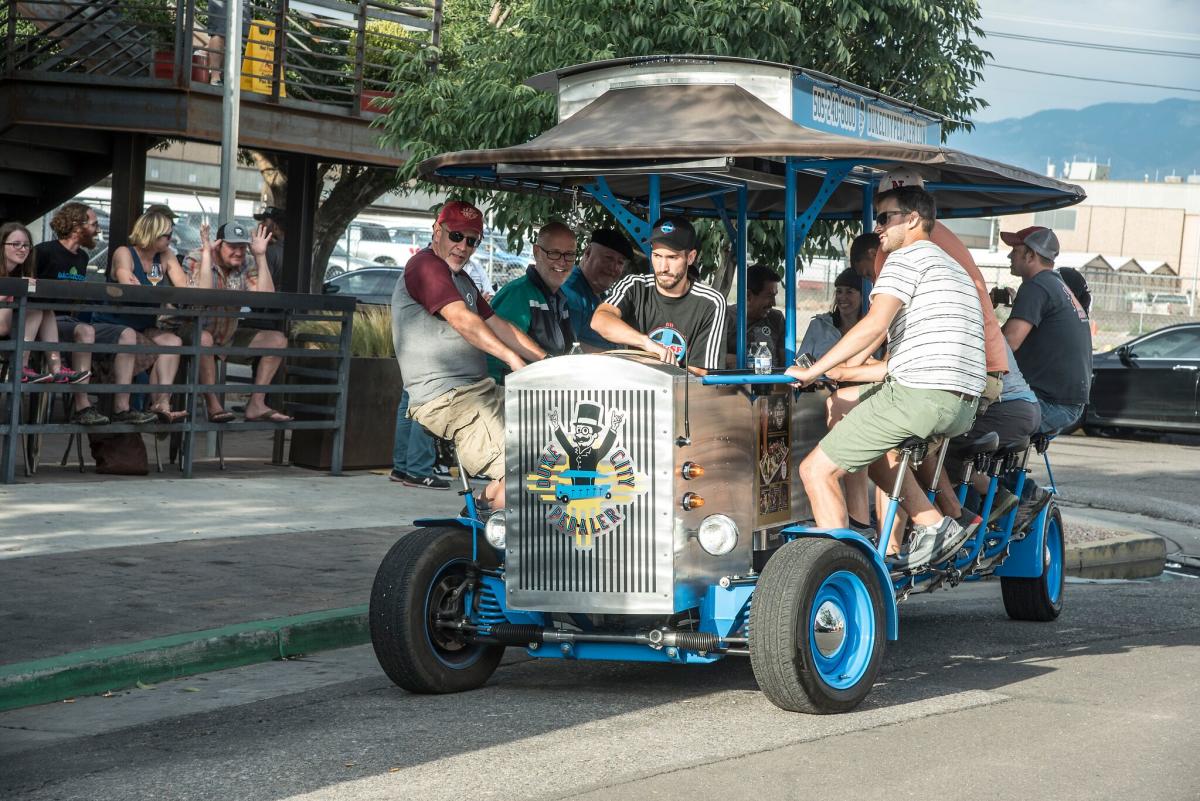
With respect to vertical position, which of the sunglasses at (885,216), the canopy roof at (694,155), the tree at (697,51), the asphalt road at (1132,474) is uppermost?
the tree at (697,51)

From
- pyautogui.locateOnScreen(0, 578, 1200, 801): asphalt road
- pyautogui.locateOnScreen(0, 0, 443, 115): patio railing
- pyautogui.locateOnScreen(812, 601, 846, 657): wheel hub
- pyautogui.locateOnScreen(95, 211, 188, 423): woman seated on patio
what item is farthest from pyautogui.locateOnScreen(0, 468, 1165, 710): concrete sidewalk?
pyautogui.locateOnScreen(0, 0, 443, 115): patio railing

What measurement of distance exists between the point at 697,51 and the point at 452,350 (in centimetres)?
606

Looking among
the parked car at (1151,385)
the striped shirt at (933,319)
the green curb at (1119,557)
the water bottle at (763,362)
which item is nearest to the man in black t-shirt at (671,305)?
the water bottle at (763,362)

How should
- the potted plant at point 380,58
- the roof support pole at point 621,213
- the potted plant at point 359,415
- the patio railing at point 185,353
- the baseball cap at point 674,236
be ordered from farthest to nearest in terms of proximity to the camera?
1. the potted plant at point 380,58
2. the potted plant at point 359,415
3. the patio railing at point 185,353
4. the roof support pole at point 621,213
5. the baseball cap at point 674,236

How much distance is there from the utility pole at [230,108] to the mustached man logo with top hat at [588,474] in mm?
7776

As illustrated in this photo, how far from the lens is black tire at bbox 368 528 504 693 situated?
20.2 ft

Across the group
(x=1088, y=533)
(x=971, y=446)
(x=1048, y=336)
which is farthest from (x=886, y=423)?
(x=1088, y=533)

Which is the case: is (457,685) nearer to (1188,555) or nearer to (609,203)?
(609,203)

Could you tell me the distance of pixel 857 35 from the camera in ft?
43.6

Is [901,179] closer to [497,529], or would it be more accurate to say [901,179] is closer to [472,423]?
[472,423]

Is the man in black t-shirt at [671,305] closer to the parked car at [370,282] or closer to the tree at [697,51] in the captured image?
the tree at [697,51]

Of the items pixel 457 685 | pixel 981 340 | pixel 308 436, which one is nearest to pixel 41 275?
pixel 308 436

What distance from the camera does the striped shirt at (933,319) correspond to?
655cm

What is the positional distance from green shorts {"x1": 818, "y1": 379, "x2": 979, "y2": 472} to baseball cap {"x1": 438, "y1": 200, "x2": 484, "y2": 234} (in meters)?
1.91
